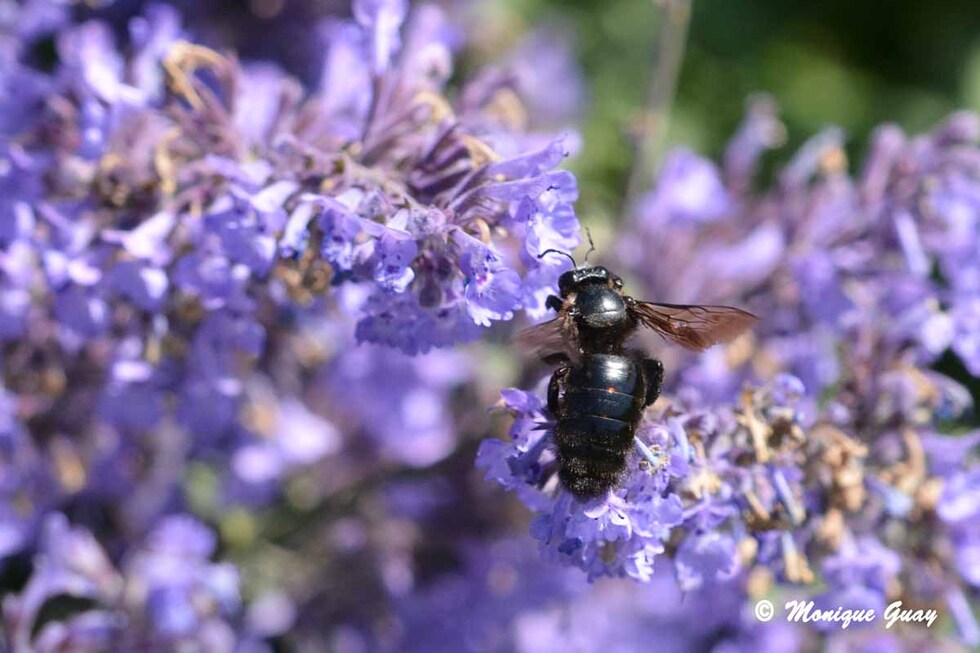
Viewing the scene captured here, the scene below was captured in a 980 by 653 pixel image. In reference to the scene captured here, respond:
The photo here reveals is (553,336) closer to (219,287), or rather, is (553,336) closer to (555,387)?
(555,387)

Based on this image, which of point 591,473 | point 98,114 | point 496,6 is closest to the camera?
point 591,473

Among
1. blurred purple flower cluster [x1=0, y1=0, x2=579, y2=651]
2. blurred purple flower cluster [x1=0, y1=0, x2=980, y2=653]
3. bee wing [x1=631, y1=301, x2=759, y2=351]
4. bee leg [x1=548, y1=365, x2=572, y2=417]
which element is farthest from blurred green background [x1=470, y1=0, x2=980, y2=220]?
bee leg [x1=548, y1=365, x2=572, y2=417]

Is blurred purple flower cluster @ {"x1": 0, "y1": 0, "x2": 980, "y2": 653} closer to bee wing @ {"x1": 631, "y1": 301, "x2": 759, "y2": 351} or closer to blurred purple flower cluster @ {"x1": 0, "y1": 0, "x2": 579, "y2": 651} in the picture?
blurred purple flower cluster @ {"x1": 0, "y1": 0, "x2": 579, "y2": 651}

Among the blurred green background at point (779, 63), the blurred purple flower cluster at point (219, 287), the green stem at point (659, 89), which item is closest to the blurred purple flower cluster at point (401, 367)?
the blurred purple flower cluster at point (219, 287)

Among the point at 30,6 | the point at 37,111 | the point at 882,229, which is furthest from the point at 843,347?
the point at 30,6

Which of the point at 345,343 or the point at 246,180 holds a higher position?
the point at 246,180

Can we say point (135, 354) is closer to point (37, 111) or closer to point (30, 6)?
point (37, 111)

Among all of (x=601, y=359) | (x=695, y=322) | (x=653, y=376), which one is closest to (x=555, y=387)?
(x=601, y=359)
